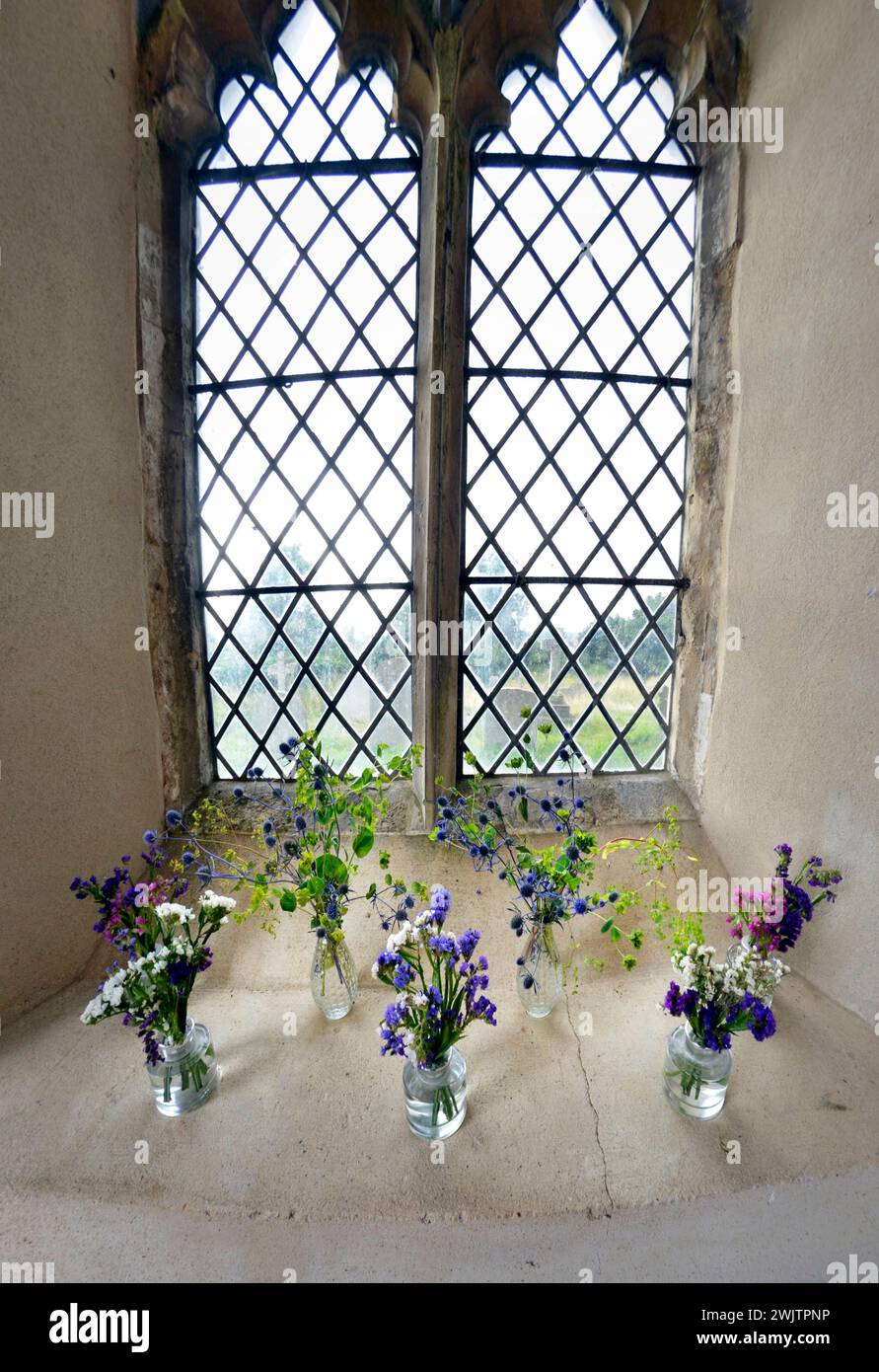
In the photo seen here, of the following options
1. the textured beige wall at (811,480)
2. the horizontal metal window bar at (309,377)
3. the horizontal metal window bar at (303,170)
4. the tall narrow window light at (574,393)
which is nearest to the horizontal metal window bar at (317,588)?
the tall narrow window light at (574,393)

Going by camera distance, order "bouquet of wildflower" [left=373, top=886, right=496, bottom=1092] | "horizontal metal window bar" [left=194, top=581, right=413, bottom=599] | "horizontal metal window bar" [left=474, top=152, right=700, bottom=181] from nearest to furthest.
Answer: "bouquet of wildflower" [left=373, top=886, right=496, bottom=1092]
"horizontal metal window bar" [left=474, top=152, right=700, bottom=181]
"horizontal metal window bar" [left=194, top=581, right=413, bottom=599]

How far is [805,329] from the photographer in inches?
55.0

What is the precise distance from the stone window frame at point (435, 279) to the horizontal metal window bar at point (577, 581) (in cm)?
8

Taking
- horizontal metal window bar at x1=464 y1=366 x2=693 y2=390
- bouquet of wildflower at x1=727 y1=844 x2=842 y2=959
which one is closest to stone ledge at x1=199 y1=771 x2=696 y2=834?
bouquet of wildflower at x1=727 y1=844 x2=842 y2=959

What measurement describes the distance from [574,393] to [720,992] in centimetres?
183

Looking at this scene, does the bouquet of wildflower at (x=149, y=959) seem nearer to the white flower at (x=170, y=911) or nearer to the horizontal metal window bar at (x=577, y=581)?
the white flower at (x=170, y=911)

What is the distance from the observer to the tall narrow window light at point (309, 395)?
179 cm

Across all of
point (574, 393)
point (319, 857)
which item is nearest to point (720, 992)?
point (319, 857)

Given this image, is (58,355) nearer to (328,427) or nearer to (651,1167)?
(328,427)

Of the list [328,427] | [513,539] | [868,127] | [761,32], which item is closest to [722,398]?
[868,127]

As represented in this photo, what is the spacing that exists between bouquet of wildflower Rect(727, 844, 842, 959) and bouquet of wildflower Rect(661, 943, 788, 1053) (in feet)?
0.36

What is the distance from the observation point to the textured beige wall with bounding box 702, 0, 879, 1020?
1.25 meters

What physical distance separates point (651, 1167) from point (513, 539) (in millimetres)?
1716

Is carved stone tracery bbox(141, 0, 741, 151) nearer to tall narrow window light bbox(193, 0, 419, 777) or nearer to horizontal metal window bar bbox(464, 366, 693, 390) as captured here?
tall narrow window light bbox(193, 0, 419, 777)
